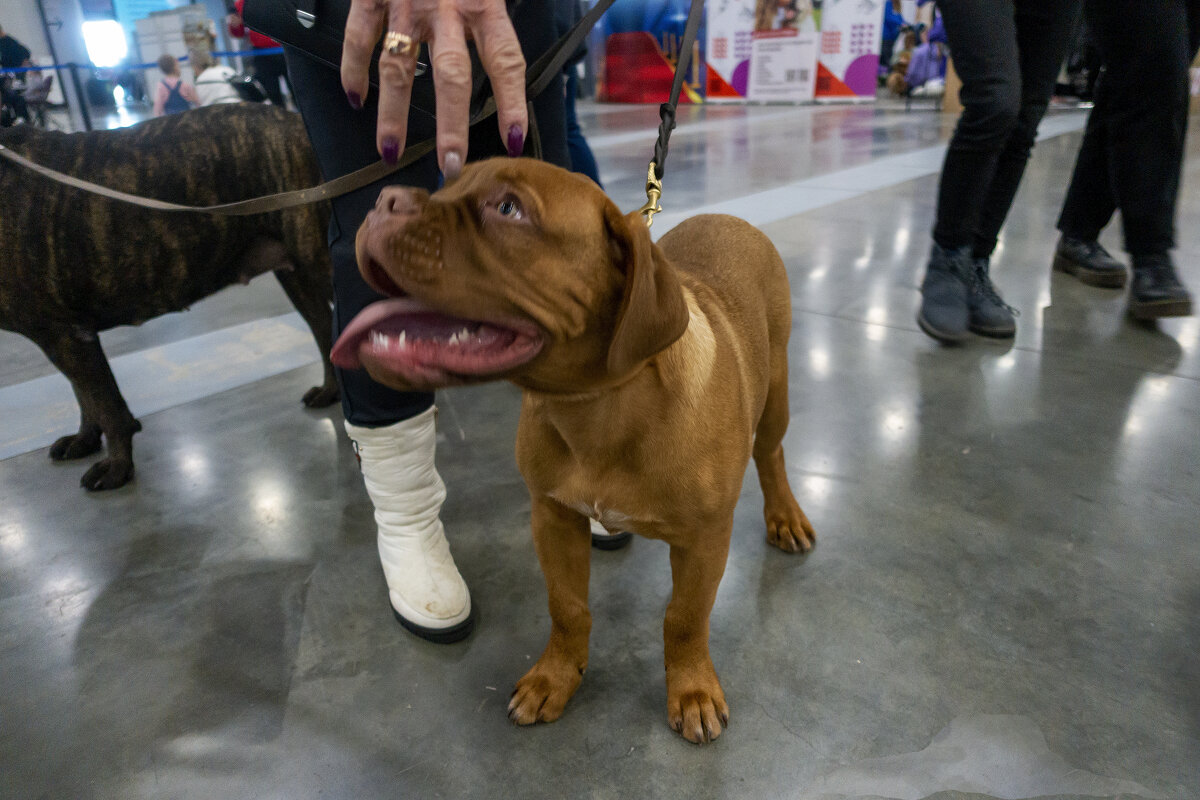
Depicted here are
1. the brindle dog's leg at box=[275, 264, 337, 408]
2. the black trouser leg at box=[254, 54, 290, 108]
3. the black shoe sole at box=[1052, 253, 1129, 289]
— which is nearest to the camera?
the brindle dog's leg at box=[275, 264, 337, 408]

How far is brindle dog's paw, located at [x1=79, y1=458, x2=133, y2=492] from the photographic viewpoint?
2.48 metres

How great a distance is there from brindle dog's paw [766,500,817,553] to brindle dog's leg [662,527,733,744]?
0.56 m

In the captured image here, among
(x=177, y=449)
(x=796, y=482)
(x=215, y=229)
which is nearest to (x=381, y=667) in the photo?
(x=796, y=482)

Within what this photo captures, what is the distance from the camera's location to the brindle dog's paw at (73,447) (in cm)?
268

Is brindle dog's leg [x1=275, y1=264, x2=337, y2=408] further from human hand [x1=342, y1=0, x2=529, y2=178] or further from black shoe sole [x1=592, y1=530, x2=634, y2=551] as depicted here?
human hand [x1=342, y1=0, x2=529, y2=178]

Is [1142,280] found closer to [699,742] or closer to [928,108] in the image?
[699,742]

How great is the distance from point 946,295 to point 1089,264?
1.18 m

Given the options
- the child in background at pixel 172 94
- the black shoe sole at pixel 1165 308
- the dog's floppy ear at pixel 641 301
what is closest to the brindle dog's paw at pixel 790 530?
the dog's floppy ear at pixel 641 301

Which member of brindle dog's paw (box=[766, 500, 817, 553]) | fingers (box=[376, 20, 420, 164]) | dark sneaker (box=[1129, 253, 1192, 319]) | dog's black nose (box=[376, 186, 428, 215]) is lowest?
brindle dog's paw (box=[766, 500, 817, 553])

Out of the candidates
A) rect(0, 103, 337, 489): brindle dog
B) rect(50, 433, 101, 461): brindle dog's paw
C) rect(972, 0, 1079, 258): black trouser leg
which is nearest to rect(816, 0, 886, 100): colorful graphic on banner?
rect(972, 0, 1079, 258): black trouser leg

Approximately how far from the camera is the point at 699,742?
1.48 m

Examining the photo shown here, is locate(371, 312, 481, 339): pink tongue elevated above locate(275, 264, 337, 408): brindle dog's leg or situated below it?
above

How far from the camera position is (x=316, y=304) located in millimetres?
2918

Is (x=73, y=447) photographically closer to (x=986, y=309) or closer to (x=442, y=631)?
(x=442, y=631)
